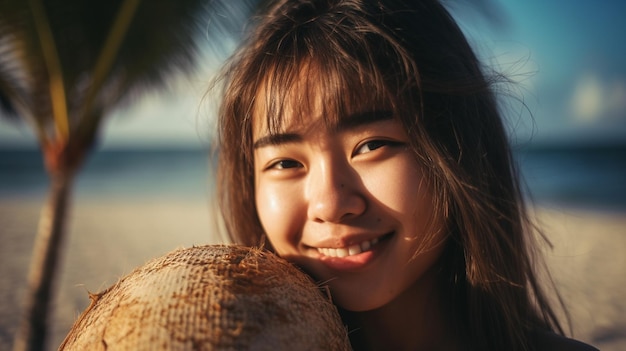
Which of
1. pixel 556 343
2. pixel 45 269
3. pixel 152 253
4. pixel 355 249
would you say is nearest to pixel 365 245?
pixel 355 249

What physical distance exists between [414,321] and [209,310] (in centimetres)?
99

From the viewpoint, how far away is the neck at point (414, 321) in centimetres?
181

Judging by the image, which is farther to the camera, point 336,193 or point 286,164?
point 286,164

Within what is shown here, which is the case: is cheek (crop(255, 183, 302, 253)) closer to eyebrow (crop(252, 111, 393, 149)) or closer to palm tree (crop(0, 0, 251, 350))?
eyebrow (crop(252, 111, 393, 149))

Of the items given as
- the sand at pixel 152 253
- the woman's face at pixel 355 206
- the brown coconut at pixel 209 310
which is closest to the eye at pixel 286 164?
the woman's face at pixel 355 206

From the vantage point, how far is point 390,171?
151 centimetres

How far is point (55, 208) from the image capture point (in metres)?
4.17

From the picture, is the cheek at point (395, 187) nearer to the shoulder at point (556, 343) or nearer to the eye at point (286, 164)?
the eye at point (286, 164)

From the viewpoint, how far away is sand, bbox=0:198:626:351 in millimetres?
6203

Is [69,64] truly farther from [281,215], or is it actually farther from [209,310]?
[209,310]

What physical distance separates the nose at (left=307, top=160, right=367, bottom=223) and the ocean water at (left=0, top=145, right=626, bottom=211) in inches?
441

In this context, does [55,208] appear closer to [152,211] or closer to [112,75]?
[112,75]

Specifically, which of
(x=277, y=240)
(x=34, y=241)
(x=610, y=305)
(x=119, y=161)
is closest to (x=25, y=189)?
(x=34, y=241)

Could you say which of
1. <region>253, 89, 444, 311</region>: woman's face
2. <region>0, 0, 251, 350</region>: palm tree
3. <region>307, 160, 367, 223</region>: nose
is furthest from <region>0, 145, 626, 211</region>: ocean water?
<region>307, 160, 367, 223</region>: nose
